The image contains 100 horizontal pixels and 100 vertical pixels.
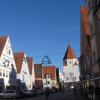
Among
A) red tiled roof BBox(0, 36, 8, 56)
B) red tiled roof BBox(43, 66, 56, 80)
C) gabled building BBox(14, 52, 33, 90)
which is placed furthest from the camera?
red tiled roof BBox(43, 66, 56, 80)

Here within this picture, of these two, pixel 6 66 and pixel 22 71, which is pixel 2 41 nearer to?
pixel 6 66

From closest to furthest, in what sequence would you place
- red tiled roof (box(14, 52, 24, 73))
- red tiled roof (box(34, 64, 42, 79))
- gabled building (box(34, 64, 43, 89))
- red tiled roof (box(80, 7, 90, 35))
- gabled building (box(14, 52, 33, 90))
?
red tiled roof (box(80, 7, 90, 35)) < gabled building (box(14, 52, 33, 90)) < red tiled roof (box(14, 52, 24, 73)) < gabled building (box(34, 64, 43, 89)) < red tiled roof (box(34, 64, 42, 79))

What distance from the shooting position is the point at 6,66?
78.4 metres

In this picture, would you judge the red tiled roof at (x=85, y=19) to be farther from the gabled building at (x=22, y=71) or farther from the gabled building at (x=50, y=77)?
the gabled building at (x=50, y=77)

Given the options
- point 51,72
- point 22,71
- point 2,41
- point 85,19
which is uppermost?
point 85,19

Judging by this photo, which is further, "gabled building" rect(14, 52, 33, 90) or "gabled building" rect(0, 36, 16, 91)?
"gabled building" rect(14, 52, 33, 90)

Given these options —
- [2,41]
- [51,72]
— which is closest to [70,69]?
[51,72]

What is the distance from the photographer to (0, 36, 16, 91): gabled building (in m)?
75.1

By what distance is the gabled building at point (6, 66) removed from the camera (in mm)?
75062

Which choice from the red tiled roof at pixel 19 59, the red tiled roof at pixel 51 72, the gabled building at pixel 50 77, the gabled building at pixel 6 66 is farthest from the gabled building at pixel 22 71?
the red tiled roof at pixel 51 72

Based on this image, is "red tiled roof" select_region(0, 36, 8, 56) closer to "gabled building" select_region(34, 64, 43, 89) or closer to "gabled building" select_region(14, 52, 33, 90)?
"gabled building" select_region(14, 52, 33, 90)

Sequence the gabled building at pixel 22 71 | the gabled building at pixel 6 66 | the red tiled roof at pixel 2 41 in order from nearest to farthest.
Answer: the gabled building at pixel 6 66
the red tiled roof at pixel 2 41
the gabled building at pixel 22 71

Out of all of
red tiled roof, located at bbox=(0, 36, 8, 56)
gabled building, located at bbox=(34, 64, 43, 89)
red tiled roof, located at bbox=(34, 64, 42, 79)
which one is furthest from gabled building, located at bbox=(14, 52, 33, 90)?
red tiled roof, located at bbox=(34, 64, 42, 79)

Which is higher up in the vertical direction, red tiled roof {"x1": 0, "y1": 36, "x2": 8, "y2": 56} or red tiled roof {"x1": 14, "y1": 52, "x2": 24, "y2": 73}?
red tiled roof {"x1": 0, "y1": 36, "x2": 8, "y2": 56}
